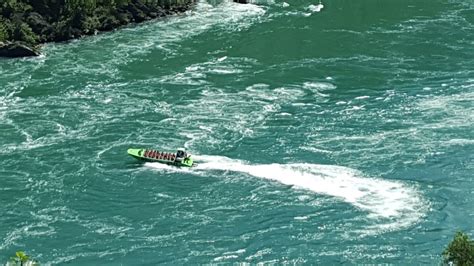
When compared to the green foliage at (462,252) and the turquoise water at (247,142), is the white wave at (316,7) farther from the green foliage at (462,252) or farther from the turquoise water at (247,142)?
the green foliage at (462,252)

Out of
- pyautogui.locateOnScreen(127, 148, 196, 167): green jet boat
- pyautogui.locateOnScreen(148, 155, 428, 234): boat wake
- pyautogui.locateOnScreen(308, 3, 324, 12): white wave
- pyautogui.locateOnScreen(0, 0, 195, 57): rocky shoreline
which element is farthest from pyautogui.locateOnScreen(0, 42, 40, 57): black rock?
pyautogui.locateOnScreen(308, 3, 324, 12): white wave

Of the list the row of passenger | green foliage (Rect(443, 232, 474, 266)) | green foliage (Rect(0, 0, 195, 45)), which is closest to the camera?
green foliage (Rect(443, 232, 474, 266))

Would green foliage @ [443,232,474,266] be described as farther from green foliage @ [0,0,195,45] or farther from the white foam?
green foliage @ [0,0,195,45]

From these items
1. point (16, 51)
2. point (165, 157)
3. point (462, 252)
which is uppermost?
point (462, 252)

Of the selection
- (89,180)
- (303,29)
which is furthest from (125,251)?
(303,29)

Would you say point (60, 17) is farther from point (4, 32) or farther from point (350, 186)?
point (350, 186)

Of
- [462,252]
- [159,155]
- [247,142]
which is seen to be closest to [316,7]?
[247,142]
